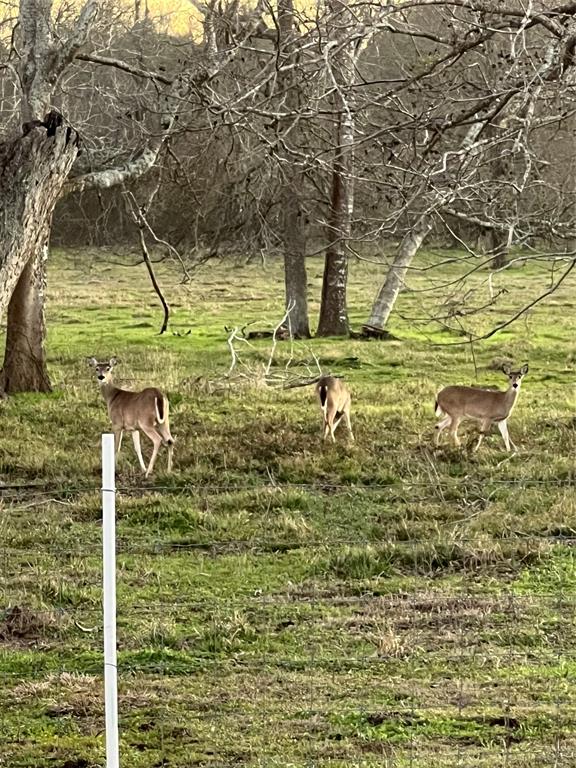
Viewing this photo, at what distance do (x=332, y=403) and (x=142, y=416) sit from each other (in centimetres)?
200

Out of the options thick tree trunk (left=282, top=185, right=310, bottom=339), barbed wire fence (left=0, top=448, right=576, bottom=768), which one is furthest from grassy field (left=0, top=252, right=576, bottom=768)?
thick tree trunk (left=282, top=185, right=310, bottom=339)

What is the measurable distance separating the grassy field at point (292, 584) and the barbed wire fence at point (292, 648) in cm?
2

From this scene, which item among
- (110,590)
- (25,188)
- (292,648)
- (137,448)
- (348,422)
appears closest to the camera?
(110,590)

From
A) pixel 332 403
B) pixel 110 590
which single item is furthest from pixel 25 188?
pixel 110 590

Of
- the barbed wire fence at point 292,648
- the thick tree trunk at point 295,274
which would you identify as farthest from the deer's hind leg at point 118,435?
the thick tree trunk at point 295,274

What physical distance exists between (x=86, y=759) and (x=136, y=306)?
895 inches

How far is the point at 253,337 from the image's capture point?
21922 mm

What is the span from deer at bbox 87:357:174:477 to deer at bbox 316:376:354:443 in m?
1.64

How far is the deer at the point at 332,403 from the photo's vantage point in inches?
496

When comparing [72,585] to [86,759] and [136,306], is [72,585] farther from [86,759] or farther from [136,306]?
[136,306]

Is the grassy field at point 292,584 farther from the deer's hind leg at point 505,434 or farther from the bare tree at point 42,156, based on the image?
the bare tree at point 42,156

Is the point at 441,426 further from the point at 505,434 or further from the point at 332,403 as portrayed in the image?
the point at 332,403

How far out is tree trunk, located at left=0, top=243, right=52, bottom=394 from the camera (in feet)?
48.9

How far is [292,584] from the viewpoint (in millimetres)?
7980
